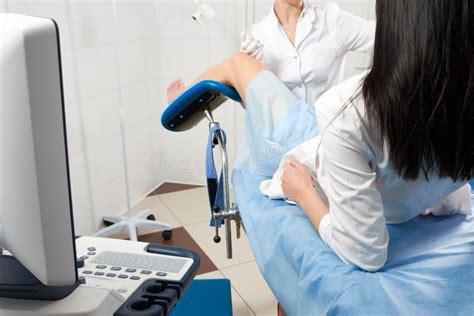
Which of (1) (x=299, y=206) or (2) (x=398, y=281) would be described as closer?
(2) (x=398, y=281)

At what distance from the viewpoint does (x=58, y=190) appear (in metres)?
0.59

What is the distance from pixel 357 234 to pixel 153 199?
8.22 feet

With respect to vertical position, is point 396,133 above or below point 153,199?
above

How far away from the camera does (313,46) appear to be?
2.22 meters

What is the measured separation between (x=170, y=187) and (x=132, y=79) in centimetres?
83

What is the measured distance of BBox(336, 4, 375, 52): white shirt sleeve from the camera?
2.25 m

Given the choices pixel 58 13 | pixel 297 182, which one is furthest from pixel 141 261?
pixel 58 13

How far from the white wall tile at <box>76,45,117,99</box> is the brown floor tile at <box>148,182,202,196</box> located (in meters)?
0.86

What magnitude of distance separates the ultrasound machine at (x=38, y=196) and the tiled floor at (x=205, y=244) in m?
1.50

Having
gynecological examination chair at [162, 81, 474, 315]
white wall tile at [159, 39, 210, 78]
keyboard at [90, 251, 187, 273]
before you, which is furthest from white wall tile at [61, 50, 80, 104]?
keyboard at [90, 251, 187, 273]

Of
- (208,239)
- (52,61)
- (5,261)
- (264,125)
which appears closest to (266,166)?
(264,125)

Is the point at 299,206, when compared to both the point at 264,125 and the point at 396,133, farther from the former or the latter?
the point at 396,133

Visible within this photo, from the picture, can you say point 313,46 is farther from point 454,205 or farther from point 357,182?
point 357,182

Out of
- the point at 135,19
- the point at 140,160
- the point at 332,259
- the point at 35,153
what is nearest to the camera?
the point at 35,153
